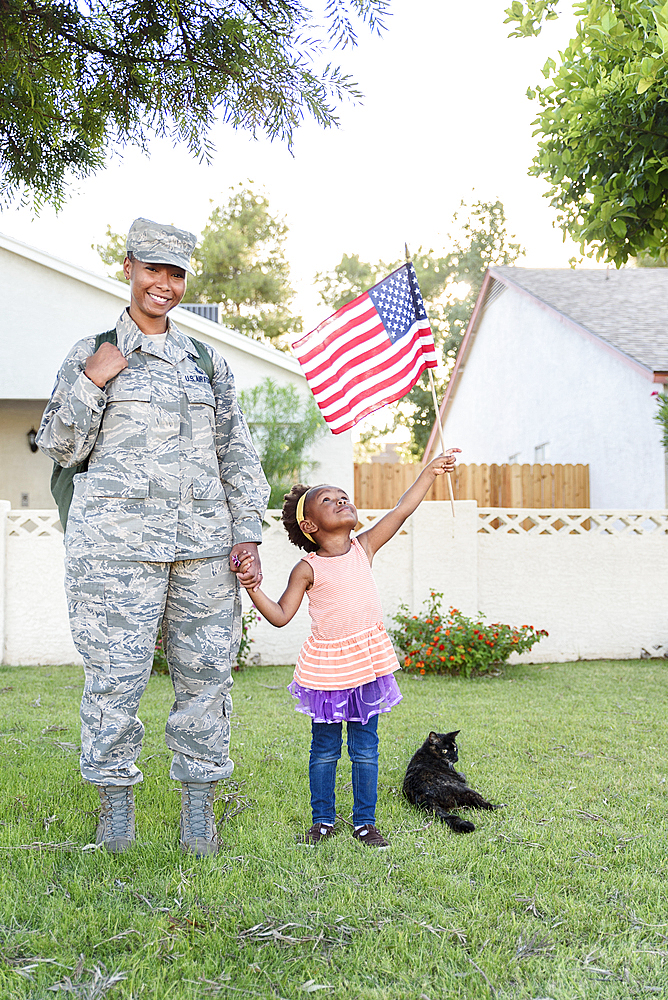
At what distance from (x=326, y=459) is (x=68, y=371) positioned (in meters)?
8.25

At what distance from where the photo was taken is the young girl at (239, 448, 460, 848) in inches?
124

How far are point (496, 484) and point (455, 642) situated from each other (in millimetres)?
6766

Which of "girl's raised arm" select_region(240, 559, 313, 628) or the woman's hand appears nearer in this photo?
the woman's hand

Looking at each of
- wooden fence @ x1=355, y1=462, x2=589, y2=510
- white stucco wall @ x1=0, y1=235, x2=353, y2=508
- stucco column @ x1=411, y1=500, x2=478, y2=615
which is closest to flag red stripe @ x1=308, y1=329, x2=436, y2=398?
stucco column @ x1=411, y1=500, x2=478, y2=615

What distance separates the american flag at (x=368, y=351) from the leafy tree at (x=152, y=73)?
102 cm

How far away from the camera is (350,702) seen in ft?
10.5

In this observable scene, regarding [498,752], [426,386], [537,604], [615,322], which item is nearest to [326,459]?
[537,604]

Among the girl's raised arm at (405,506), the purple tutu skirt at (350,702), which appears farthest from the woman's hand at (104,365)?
the purple tutu skirt at (350,702)

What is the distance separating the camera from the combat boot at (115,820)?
2916 mm

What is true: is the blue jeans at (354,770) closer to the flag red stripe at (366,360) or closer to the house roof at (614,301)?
the flag red stripe at (366,360)

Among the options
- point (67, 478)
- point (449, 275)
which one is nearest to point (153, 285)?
point (67, 478)

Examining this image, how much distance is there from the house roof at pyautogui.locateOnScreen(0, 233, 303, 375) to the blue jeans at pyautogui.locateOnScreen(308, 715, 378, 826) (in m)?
7.77

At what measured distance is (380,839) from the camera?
308cm

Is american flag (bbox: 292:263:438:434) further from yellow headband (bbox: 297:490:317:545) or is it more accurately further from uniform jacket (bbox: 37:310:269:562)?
uniform jacket (bbox: 37:310:269:562)
